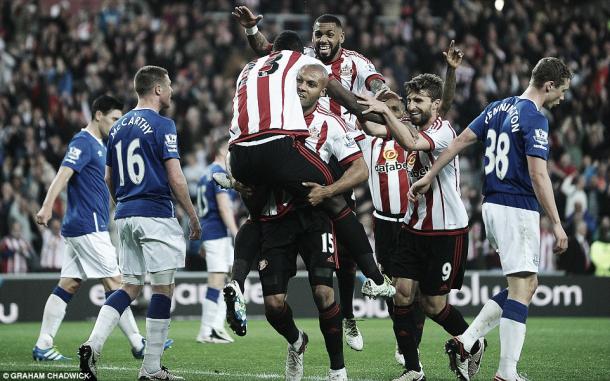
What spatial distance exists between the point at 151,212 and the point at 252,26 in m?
2.21

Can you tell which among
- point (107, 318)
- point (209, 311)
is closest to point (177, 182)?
point (107, 318)

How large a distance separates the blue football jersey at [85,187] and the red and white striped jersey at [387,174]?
2.95 meters

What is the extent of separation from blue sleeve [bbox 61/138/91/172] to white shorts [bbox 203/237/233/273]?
11.4ft

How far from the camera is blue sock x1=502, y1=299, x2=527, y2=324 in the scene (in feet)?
28.5

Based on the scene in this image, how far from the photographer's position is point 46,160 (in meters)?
21.6

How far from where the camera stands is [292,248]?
28.8 feet

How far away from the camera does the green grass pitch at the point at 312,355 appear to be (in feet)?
33.1

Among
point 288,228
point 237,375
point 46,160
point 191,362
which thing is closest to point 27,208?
point 46,160

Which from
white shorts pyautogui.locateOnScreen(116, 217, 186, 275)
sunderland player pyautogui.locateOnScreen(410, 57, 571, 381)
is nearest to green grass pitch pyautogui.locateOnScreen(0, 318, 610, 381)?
white shorts pyautogui.locateOnScreen(116, 217, 186, 275)

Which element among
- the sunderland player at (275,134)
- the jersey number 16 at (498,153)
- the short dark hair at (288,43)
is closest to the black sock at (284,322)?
the sunderland player at (275,134)

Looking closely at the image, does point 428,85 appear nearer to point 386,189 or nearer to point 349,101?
point 349,101

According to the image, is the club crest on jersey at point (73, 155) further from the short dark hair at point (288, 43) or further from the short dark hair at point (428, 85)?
the short dark hair at point (428, 85)

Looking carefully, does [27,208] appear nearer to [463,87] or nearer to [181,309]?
[181,309]

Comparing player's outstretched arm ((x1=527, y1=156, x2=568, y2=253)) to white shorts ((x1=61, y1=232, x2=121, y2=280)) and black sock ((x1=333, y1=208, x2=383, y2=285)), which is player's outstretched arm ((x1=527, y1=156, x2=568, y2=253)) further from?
white shorts ((x1=61, y1=232, x2=121, y2=280))
